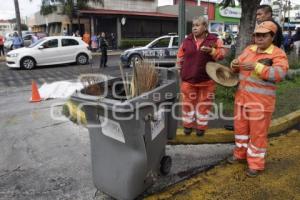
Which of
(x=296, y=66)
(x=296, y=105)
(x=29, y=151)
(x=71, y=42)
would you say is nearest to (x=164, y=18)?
(x=71, y=42)

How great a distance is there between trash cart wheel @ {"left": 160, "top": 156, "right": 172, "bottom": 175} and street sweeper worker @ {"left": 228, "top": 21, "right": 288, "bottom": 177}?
93cm

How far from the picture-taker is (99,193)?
11.5 ft

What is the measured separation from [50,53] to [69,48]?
3.40 ft

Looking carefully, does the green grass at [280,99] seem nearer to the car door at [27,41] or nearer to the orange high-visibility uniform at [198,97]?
the orange high-visibility uniform at [198,97]

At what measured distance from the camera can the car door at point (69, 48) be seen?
16.0 meters

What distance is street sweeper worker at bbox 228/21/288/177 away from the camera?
3430mm

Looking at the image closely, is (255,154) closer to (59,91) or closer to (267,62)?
(267,62)

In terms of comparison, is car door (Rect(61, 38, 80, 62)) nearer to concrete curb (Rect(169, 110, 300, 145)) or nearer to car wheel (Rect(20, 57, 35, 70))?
car wheel (Rect(20, 57, 35, 70))

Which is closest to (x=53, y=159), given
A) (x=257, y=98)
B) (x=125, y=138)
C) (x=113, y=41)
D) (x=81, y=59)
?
(x=125, y=138)

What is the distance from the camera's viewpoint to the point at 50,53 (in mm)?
15609

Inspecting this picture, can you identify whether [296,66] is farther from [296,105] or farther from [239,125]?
→ [239,125]

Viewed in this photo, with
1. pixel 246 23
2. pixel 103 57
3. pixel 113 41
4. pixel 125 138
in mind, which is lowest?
pixel 103 57

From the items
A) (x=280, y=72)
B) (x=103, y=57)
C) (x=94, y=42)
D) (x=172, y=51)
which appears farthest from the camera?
(x=94, y=42)

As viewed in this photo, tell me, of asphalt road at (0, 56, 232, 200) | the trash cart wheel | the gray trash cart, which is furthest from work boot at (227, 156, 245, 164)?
the gray trash cart
